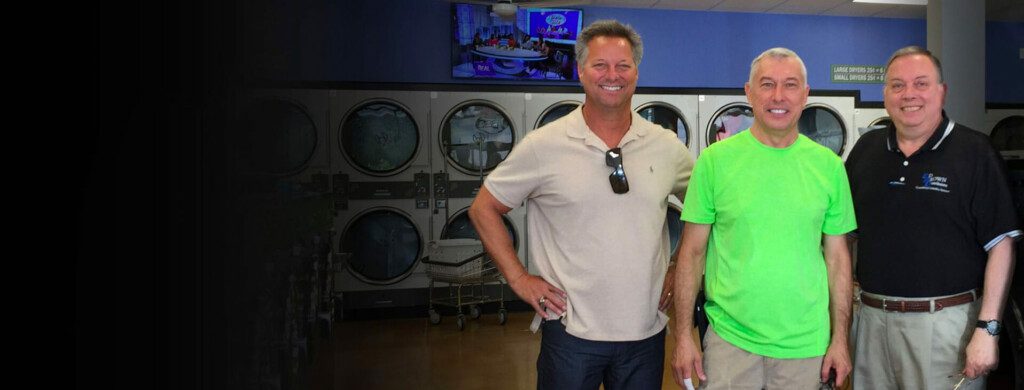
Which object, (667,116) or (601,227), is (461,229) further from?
(601,227)

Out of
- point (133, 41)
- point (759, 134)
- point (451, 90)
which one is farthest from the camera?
point (451, 90)

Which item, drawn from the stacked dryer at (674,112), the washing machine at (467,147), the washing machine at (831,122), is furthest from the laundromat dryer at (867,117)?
the washing machine at (467,147)

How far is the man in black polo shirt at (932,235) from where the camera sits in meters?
1.99

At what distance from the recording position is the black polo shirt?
6.51 feet

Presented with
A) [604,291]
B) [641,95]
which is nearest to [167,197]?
[604,291]

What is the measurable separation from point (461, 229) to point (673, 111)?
7.33 feet

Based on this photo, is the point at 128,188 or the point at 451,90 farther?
the point at 451,90

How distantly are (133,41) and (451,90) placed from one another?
20.0 ft

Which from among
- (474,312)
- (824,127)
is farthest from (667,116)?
(474,312)

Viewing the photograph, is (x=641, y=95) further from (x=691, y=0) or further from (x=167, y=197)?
(x=167, y=197)

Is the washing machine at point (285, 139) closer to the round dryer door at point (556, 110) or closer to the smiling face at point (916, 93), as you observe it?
the smiling face at point (916, 93)

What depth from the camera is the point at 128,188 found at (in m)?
0.15

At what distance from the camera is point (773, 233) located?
6.12 feet

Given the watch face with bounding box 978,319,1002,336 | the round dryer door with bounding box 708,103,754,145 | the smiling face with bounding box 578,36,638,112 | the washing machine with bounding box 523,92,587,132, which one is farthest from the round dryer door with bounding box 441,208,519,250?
the watch face with bounding box 978,319,1002,336
